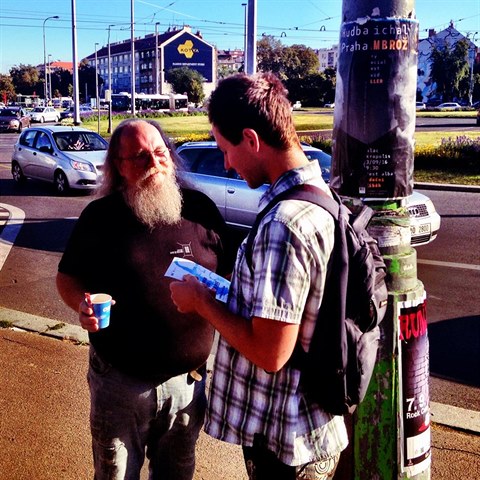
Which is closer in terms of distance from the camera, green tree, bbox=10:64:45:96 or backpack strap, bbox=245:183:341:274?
→ backpack strap, bbox=245:183:341:274

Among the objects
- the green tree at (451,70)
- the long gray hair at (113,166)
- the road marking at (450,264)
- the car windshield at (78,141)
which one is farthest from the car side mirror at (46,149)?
the green tree at (451,70)

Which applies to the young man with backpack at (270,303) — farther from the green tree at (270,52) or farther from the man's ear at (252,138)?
the green tree at (270,52)

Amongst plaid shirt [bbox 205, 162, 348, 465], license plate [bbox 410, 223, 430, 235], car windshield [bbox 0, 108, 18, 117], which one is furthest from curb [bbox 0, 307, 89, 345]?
car windshield [bbox 0, 108, 18, 117]

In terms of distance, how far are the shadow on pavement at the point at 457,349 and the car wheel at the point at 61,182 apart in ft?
35.5

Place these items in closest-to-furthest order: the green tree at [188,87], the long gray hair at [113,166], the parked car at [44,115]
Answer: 1. the long gray hair at [113,166]
2. the parked car at [44,115]
3. the green tree at [188,87]

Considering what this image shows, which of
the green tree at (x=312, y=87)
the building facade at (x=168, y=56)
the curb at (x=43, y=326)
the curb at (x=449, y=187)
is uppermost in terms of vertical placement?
the building facade at (x=168, y=56)

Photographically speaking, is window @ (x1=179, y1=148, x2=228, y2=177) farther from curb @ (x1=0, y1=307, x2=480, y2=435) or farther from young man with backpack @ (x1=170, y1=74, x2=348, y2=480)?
young man with backpack @ (x1=170, y1=74, x2=348, y2=480)

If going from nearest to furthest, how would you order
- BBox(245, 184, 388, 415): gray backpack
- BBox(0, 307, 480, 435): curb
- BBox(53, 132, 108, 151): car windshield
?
BBox(245, 184, 388, 415): gray backpack → BBox(0, 307, 480, 435): curb → BBox(53, 132, 108, 151): car windshield

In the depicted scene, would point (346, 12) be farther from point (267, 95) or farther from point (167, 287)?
point (167, 287)

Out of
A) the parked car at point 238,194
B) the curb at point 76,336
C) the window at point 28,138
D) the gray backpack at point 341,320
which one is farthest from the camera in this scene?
the window at point 28,138

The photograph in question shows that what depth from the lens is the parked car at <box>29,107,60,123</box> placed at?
55.1m

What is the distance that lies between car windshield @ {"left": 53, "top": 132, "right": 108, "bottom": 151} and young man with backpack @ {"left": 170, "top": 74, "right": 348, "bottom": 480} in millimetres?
14284

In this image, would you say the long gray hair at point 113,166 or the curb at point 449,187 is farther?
the curb at point 449,187

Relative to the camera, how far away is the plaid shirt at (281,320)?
65.0 inches
